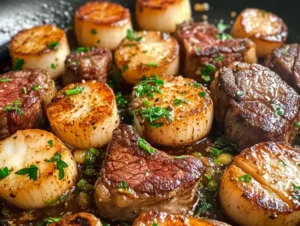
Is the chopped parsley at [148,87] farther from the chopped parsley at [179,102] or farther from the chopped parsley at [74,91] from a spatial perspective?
the chopped parsley at [74,91]

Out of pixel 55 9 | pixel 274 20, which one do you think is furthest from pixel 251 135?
pixel 55 9

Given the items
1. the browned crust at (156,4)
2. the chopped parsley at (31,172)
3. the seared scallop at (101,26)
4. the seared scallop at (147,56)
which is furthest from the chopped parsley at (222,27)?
the chopped parsley at (31,172)

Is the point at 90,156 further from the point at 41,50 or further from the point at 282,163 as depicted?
the point at 282,163

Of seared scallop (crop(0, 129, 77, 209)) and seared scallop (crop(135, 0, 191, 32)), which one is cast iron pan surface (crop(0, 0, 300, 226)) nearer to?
seared scallop (crop(135, 0, 191, 32))

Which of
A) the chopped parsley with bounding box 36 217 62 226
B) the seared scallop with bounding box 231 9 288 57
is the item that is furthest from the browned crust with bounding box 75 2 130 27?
the chopped parsley with bounding box 36 217 62 226

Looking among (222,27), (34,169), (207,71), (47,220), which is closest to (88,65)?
(207,71)
